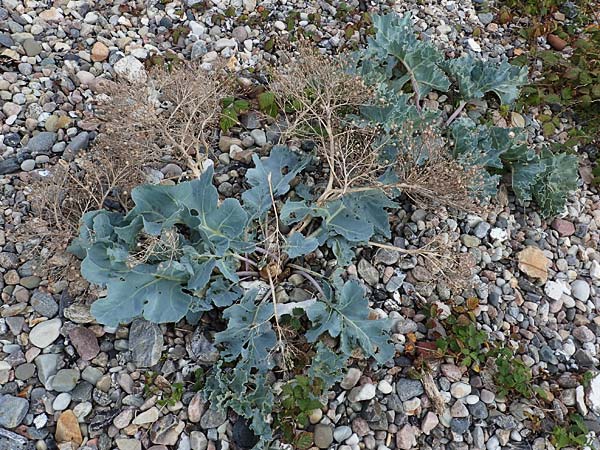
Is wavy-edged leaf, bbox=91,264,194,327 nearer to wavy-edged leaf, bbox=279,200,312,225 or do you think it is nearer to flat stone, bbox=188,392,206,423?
flat stone, bbox=188,392,206,423

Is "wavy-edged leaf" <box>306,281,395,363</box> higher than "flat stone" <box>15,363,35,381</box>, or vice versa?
"wavy-edged leaf" <box>306,281,395,363</box>

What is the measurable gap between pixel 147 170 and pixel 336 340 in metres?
1.14

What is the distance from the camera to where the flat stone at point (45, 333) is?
2.28m

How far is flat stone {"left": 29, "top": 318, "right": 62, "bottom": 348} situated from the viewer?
228 centimetres

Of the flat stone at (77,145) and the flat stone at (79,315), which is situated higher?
the flat stone at (77,145)

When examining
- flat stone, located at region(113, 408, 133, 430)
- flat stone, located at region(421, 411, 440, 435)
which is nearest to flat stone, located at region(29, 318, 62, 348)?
flat stone, located at region(113, 408, 133, 430)

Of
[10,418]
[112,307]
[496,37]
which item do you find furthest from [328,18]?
[10,418]

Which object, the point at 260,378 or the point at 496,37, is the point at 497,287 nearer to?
the point at 260,378

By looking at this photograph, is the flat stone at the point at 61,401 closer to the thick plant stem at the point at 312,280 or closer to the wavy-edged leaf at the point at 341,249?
the thick plant stem at the point at 312,280

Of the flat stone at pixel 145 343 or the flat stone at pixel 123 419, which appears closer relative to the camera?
the flat stone at pixel 123 419

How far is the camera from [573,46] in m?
3.62

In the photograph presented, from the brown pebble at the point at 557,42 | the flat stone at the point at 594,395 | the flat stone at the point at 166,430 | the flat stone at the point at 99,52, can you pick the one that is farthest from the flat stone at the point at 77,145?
the brown pebble at the point at 557,42

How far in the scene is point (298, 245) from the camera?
2340mm

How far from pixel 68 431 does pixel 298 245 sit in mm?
1045
